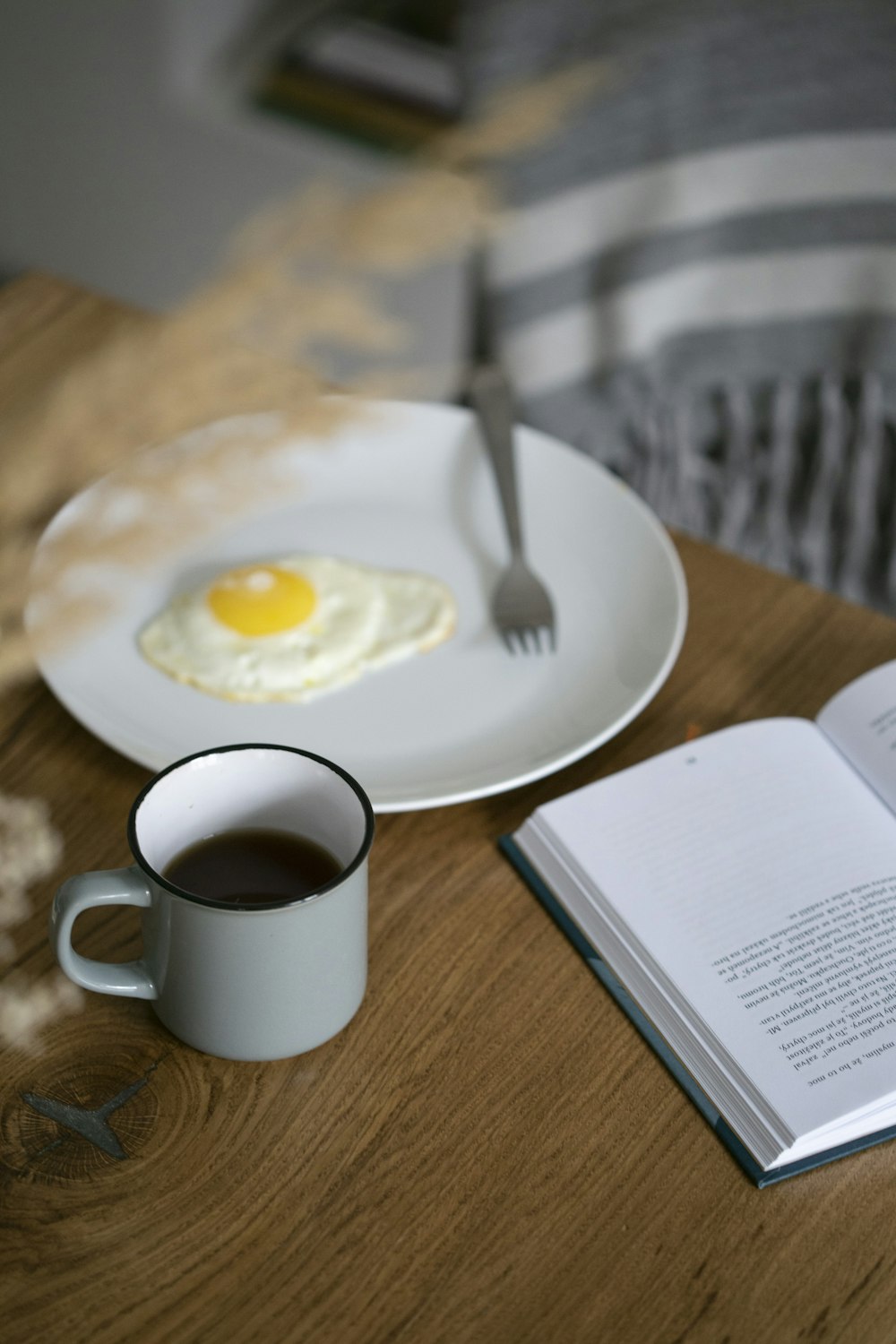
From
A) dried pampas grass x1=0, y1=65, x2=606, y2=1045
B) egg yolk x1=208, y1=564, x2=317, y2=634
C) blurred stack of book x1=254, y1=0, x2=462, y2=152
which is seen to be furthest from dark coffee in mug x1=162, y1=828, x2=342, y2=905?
blurred stack of book x1=254, y1=0, x2=462, y2=152

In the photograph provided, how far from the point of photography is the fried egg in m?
0.85

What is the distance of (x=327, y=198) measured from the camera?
2404mm

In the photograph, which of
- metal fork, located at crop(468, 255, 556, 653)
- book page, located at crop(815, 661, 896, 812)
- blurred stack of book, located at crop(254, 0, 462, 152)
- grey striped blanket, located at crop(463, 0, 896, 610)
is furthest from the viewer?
blurred stack of book, located at crop(254, 0, 462, 152)

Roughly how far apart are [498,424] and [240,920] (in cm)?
61

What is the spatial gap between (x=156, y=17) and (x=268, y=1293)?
8.18ft

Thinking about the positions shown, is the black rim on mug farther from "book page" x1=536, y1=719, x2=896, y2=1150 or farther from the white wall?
the white wall

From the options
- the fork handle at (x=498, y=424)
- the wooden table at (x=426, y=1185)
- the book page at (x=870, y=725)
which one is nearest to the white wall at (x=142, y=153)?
the fork handle at (x=498, y=424)

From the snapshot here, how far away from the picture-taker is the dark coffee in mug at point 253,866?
2.07 ft

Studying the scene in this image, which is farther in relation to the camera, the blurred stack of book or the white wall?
the white wall

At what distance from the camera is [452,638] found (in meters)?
0.90

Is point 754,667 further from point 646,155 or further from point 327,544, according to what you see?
point 646,155

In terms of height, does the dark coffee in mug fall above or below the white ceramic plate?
above

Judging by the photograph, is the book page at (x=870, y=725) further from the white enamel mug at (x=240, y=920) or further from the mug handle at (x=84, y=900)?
the mug handle at (x=84, y=900)

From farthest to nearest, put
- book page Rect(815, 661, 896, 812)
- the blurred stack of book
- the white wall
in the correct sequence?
the white wall, the blurred stack of book, book page Rect(815, 661, 896, 812)
